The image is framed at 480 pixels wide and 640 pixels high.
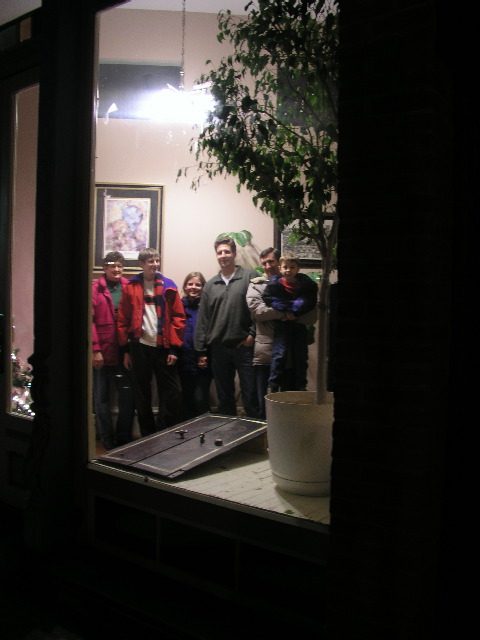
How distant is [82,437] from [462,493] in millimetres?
1967

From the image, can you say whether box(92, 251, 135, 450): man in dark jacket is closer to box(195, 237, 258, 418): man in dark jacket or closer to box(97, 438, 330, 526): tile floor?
box(195, 237, 258, 418): man in dark jacket

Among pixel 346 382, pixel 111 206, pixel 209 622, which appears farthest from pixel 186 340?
pixel 346 382

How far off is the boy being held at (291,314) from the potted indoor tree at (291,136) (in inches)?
21.7

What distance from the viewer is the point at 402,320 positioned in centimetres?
192

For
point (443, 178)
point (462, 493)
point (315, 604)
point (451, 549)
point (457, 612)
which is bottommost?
point (315, 604)

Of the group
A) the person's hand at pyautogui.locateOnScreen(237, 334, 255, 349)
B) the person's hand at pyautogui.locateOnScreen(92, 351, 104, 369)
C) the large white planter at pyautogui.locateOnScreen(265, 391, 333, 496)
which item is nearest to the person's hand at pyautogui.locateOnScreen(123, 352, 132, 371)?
the person's hand at pyautogui.locateOnScreen(92, 351, 104, 369)

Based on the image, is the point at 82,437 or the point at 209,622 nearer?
the point at 209,622

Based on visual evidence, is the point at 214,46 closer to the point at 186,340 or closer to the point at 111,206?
the point at 111,206

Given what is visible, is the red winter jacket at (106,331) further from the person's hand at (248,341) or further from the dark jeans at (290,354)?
the dark jeans at (290,354)

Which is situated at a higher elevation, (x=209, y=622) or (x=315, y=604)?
(x=315, y=604)

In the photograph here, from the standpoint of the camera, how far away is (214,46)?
14.7ft

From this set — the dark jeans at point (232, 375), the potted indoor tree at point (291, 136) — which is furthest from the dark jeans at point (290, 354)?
the potted indoor tree at point (291, 136)

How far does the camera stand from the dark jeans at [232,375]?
4.22 meters

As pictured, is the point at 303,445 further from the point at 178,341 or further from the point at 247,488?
the point at 178,341
